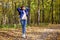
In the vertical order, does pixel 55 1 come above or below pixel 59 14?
above

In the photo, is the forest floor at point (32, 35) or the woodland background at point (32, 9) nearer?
the forest floor at point (32, 35)

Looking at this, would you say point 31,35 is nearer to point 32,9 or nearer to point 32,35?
point 32,35

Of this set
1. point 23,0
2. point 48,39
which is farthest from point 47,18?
point 48,39

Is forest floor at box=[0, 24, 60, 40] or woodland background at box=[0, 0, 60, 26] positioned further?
woodland background at box=[0, 0, 60, 26]

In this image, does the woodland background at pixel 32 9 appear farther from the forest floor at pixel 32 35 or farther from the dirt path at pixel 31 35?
the dirt path at pixel 31 35

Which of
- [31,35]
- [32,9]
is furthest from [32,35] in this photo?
[32,9]

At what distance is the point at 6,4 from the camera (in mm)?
42188

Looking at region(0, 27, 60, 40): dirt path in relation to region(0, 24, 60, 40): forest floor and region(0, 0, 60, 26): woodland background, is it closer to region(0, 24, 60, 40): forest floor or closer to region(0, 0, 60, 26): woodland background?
region(0, 24, 60, 40): forest floor

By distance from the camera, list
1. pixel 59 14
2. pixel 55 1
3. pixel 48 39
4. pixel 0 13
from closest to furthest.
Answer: pixel 48 39
pixel 0 13
pixel 55 1
pixel 59 14

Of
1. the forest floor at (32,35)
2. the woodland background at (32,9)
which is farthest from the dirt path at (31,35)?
the woodland background at (32,9)

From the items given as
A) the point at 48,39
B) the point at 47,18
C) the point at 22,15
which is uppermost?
the point at 22,15

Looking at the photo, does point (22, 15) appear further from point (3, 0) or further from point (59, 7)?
point (59, 7)

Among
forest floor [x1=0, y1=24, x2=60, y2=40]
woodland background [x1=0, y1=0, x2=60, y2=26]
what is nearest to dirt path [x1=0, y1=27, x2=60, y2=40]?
forest floor [x1=0, y1=24, x2=60, y2=40]

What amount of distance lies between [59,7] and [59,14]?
300cm
